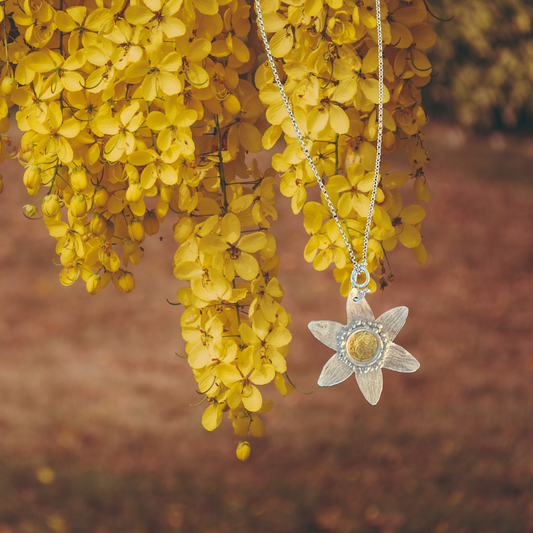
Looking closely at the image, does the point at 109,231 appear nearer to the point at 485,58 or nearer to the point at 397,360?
the point at 397,360

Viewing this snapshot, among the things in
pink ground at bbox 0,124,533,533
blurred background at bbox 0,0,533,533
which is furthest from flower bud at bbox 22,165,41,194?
pink ground at bbox 0,124,533,533

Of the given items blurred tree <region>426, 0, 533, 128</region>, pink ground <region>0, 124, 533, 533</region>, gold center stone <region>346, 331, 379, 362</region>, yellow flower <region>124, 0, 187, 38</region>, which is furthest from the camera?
blurred tree <region>426, 0, 533, 128</region>

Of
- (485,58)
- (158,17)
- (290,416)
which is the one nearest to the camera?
(158,17)

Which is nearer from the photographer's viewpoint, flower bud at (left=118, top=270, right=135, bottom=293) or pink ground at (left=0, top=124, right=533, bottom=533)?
flower bud at (left=118, top=270, right=135, bottom=293)

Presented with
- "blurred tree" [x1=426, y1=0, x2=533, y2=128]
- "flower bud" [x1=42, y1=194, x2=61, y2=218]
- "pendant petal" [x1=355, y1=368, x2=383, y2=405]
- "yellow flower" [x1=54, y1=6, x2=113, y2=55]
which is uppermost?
"blurred tree" [x1=426, y1=0, x2=533, y2=128]

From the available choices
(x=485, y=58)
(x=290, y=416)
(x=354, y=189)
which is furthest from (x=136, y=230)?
(x=485, y=58)

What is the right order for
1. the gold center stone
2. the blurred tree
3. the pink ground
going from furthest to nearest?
1. the blurred tree
2. the pink ground
3. the gold center stone

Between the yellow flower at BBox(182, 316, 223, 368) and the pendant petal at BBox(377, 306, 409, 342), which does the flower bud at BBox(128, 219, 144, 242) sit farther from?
the pendant petal at BBox(377, 306, 409, 342)

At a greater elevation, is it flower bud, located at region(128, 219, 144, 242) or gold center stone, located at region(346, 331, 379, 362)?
flower bud, located at region(128, 219, 144, 242)
